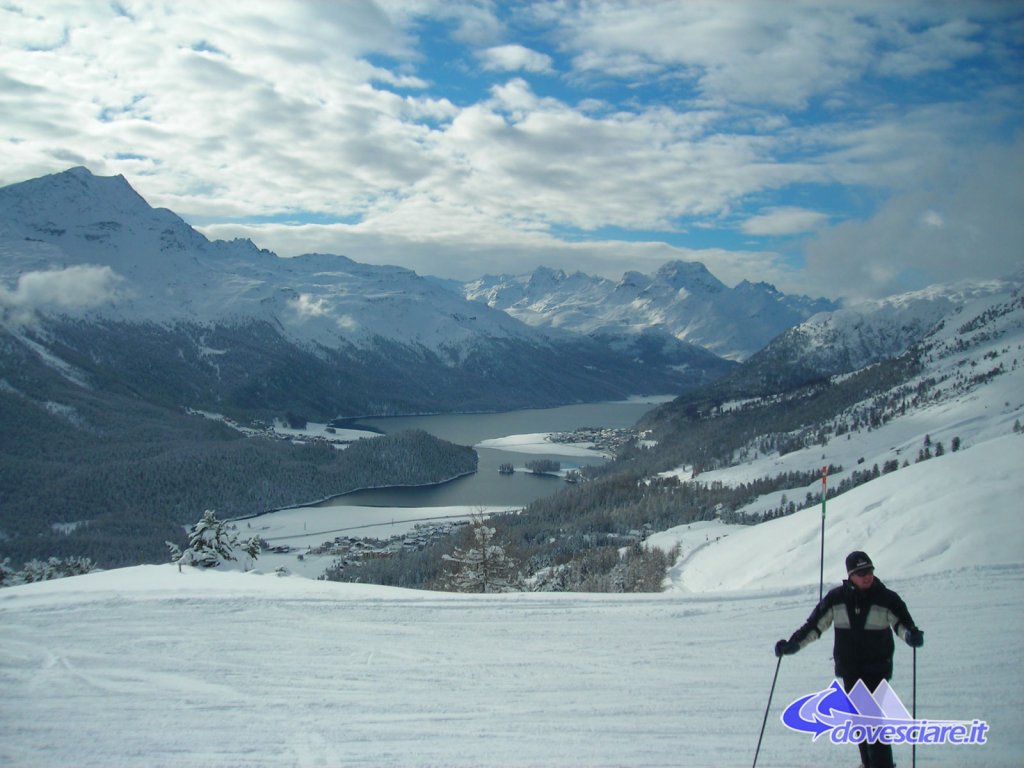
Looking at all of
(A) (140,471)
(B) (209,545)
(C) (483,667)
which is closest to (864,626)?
(C) (483,667)

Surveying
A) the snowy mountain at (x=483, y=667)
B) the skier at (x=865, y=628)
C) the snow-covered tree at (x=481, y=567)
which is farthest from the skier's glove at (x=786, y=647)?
the snow-covered tree at (x=481, y=567)

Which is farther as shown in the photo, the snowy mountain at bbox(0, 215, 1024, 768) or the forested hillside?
the forested hillside

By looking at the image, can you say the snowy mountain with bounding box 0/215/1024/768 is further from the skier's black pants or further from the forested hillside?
the forested hillside

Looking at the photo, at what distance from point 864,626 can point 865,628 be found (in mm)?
24

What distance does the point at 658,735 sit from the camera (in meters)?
8.16

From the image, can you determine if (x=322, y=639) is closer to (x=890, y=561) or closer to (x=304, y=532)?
(x=890, y=561)

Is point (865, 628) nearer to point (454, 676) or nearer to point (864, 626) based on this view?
point (864, 626)

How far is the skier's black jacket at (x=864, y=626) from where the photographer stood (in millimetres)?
6382

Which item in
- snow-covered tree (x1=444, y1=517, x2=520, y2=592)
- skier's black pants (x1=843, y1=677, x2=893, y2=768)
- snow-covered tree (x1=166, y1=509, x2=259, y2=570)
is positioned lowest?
snow-covered tree (x1=444, y1=517, x2=520, y2=592)

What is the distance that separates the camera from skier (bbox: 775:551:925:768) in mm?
6375

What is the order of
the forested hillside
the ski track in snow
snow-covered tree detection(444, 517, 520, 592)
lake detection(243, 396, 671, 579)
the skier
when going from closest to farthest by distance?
the skier, the ski track in snow, snow-covered tree detection(444, 517, 520, 592), lake detection(243, 396, 671, 579), the forested hillside

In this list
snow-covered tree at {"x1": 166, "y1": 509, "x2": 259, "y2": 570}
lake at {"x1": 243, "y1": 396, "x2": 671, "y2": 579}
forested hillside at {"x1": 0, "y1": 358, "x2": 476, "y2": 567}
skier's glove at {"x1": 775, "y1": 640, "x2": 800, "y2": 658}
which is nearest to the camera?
skier's glove at {"x1": 775, "y1": 640, "x2": 800, "y2": 658}

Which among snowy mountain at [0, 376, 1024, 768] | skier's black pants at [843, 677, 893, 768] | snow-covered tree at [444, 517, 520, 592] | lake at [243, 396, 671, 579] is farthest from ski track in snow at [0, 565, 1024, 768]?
lake at [243, 396, 671, 579]

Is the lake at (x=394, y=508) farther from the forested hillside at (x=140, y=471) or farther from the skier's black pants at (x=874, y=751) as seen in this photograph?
the skier's black pants at (x=874, y=751)
